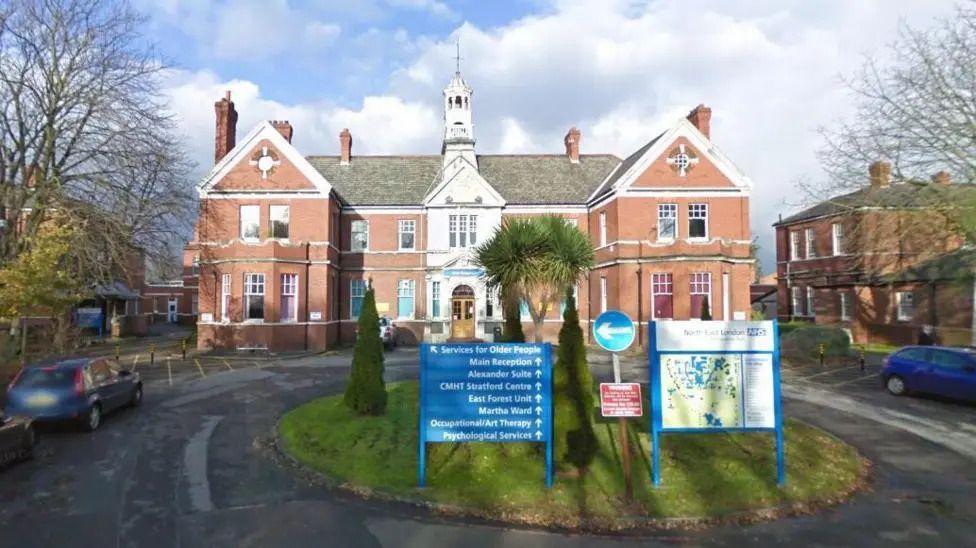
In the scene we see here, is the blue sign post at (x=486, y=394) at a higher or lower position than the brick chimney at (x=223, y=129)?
lower

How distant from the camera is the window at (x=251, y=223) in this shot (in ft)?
98.1

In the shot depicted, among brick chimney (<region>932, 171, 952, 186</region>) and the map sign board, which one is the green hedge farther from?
the map sign board

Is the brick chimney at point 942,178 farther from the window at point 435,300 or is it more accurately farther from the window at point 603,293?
the window at point 435,300

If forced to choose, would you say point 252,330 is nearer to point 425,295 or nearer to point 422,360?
point 425,295

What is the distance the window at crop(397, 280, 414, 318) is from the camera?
34.4 metres

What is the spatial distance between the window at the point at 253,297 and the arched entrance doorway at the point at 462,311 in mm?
10655

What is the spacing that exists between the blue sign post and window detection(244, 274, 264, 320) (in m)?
23.1

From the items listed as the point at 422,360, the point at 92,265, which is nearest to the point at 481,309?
the point at 92,265

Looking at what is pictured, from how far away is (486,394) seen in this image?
8.31m

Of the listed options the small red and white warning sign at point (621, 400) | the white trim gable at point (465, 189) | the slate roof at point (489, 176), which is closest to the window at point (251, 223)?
the slate roof at point (489, 176)

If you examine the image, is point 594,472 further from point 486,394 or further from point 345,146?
point 345,146

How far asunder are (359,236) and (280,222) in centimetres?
558

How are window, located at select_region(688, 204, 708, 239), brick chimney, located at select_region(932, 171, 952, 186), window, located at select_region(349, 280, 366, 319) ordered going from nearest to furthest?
brick chimney, located at select_region(932, 171, 952, 186) → window, located at select_region(688, 204, 708, 239) → window, located at select_region(349, 280, 366, 319)

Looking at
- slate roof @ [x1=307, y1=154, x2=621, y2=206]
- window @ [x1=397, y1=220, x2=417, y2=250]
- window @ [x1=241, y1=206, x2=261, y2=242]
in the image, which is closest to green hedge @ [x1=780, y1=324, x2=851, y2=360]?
slate roof @ [x1=307, y1=154, x2=621, y2=206]
